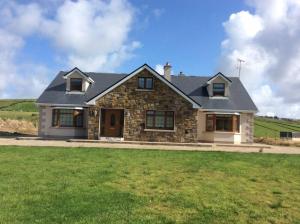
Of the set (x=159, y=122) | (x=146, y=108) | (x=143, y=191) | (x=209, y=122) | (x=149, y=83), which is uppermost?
(x=149, y=83)

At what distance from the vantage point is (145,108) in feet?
111

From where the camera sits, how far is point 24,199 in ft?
36.7

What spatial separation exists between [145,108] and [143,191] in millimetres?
21431

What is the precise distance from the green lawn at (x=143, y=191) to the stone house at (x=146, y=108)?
544 inches

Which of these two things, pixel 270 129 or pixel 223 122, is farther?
pixel 270 129

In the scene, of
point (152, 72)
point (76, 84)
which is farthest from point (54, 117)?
point (152, 72)

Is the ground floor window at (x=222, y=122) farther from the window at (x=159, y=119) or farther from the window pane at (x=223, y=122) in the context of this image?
the window at (x=159, y=119)

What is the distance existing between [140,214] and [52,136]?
26824mm

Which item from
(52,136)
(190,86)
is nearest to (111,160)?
(52,136)

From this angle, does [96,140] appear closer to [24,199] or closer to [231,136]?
[231,136]

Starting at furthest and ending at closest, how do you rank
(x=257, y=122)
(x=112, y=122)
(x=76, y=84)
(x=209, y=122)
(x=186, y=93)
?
1. (x=257, y=122)
2. (x=186, y=93)
3. (x=76, y=84)
4. (x=209, y=122)
5. (x=112, y=122)

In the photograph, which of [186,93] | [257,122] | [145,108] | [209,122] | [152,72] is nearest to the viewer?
[152,72]

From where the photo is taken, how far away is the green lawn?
10070 millimetres

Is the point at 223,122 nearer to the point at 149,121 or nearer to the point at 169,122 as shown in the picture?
the point at 169,122
